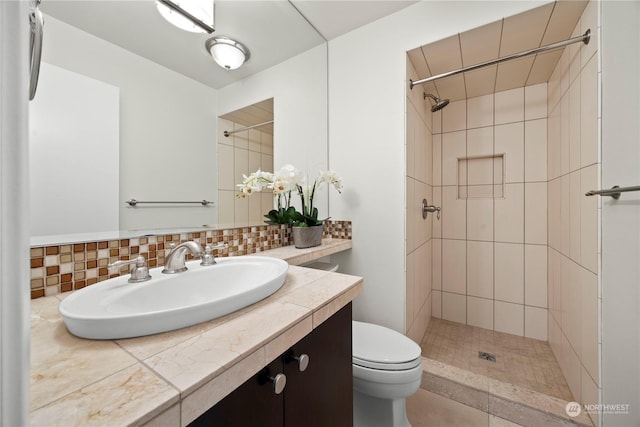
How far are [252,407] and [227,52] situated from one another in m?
1.34

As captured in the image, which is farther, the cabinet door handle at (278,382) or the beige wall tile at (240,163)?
the beige wall tile at (240,163)

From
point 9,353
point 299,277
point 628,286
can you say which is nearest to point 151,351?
point 9,353

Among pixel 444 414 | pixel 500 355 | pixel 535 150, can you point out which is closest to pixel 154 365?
pixel 444 414

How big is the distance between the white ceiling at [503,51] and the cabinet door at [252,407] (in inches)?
67.2

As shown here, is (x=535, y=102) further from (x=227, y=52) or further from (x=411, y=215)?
(x=227, y=52)

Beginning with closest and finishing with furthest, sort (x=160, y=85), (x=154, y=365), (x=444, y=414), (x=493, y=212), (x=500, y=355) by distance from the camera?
1. (x=154, y=365)
2. (x=160, y=85)
3. (x=444, y=414)
4. (x=500, y=355)
5. (x=493, y=212)

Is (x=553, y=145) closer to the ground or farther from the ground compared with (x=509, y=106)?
closer to the ground

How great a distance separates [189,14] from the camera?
996mm

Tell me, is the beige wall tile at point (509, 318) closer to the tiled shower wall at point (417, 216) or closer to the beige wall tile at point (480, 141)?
the tiled shower wall at point (417, 216)

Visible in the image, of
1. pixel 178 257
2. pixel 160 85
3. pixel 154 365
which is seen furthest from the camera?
pixel 160 85

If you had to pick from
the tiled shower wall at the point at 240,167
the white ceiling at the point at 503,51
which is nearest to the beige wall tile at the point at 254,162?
the tiled shower wall at the point at 240,167

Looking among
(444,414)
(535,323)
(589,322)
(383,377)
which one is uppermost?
(589,322)

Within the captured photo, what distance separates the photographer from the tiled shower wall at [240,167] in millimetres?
1153

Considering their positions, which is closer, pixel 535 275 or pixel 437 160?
pixel 535 275
